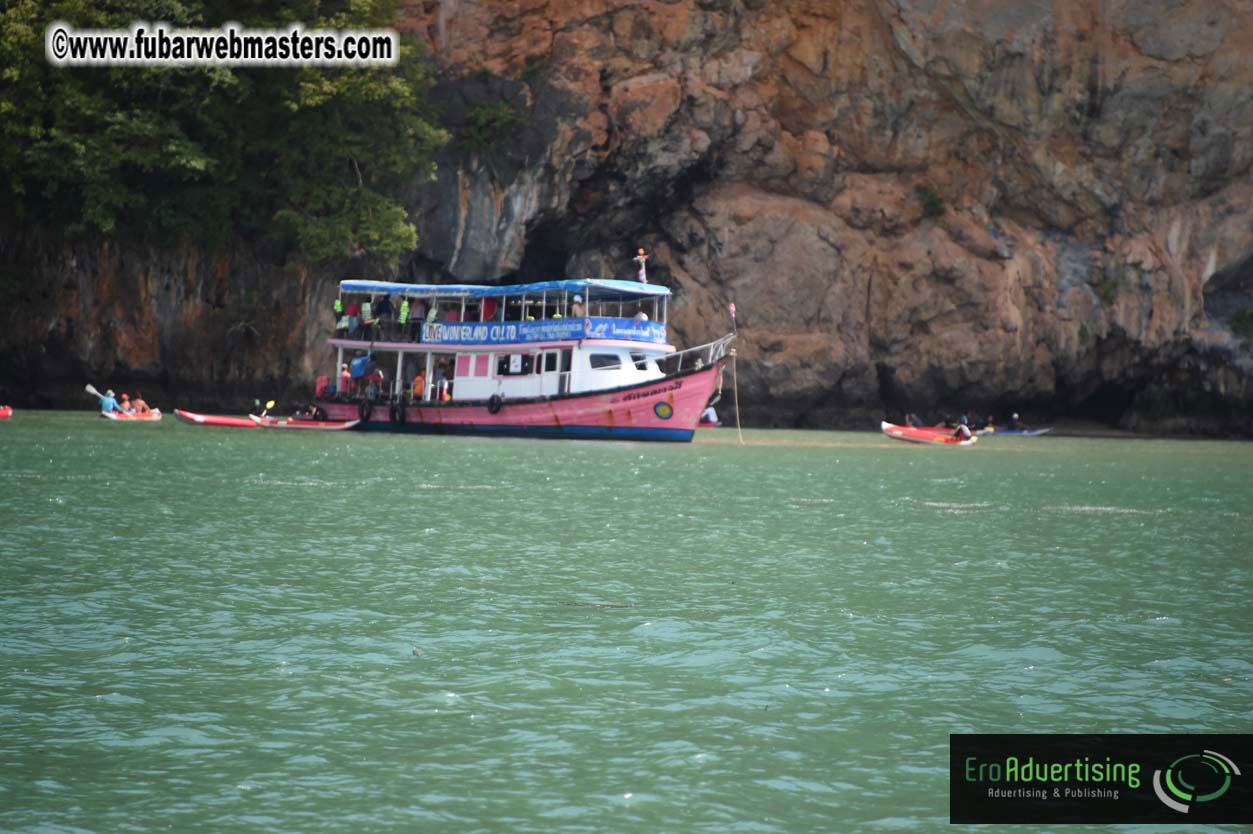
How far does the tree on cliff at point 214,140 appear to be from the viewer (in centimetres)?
4953

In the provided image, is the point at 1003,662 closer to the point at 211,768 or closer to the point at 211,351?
the point at 211,768

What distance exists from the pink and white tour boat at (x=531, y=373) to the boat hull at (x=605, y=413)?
31 millimetres

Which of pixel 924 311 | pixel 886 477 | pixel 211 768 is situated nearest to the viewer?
pixel 211 768

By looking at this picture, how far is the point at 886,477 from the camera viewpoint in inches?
1088

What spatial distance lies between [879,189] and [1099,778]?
5177 cm

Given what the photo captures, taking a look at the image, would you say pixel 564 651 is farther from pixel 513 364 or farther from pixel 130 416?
pixel 130 416

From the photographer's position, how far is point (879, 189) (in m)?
57.2

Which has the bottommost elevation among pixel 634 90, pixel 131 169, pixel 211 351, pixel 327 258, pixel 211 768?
pixel 211 768

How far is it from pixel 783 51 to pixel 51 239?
1227 inches

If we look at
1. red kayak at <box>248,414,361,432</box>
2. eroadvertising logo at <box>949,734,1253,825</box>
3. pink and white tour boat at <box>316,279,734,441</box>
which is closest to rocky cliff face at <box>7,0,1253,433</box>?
pink and white tour boat at <box>316,279,734,441</box>

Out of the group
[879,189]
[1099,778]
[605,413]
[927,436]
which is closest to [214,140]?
[605,413]

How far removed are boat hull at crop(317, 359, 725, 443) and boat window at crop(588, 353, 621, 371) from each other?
69.4 inches

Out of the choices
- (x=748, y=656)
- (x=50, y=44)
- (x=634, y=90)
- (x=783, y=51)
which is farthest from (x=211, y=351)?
(x=748, y=656)

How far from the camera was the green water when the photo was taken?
7.00m
